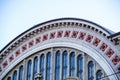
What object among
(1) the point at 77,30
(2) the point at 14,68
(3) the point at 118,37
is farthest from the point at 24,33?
(3) the point at 118,37

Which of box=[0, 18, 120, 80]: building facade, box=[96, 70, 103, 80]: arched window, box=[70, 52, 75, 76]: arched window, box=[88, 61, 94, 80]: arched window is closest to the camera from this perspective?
box=[0, 18, 120, 80]: building facade

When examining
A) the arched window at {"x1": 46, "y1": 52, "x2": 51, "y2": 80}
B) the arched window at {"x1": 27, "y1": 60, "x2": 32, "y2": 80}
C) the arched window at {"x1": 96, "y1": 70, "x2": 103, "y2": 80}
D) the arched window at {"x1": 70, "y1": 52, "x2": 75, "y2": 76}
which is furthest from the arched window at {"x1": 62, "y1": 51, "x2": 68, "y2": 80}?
the arched window at {"x1": 27, "y1": 60, "x2": 32, "y2": 80}

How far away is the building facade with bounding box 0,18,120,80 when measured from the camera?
28.1 metres

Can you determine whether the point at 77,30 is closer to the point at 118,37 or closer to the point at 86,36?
the point at 86,36

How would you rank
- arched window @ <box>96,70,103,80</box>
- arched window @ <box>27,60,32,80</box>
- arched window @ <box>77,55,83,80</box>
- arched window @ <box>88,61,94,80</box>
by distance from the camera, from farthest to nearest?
1. arched window @ <box>27,60,32,80</box>
2. arched window @ <box>77,55,83,80</box>
3. arched window @ <box>88,61,94,80</box>
4. arched window @ <box>96,70,103,80</box>

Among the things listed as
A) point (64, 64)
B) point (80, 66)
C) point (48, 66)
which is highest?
point (48, 66)

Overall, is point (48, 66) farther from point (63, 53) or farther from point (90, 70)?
point (90, 70)

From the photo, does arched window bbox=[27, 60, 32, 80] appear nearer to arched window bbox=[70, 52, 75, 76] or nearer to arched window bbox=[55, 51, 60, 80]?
arched window bbox=[55, 51, 60, 80]

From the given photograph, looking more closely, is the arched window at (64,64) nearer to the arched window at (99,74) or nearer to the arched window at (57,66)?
the arched window at (57,66)

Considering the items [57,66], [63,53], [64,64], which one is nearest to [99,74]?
[64,64]

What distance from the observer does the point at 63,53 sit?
30719mm

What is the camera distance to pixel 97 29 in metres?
28.8

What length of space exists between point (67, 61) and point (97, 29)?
3.26 m

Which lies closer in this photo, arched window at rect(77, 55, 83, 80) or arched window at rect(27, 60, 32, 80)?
arched window at rect(77, 55, 83, 80)
